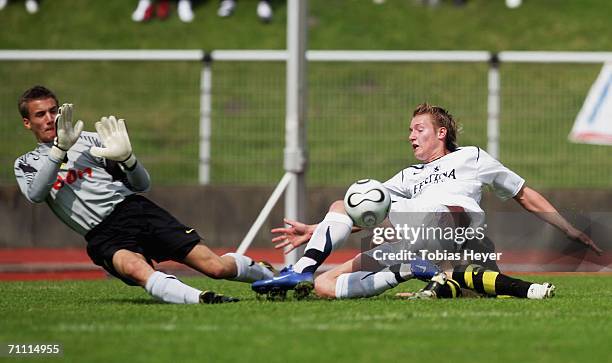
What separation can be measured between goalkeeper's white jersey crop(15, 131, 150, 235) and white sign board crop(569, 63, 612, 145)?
8387 millimetres

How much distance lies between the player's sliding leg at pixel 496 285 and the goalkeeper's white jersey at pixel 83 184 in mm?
2165

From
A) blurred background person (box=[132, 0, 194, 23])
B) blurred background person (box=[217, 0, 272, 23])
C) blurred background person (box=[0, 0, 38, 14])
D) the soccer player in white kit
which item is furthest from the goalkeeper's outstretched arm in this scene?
blurred background person (box=[0, 0, 38, 14])

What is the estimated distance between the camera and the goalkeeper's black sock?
26.3ft

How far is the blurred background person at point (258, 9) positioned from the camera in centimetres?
2653

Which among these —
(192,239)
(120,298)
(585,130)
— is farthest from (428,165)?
(585,130)

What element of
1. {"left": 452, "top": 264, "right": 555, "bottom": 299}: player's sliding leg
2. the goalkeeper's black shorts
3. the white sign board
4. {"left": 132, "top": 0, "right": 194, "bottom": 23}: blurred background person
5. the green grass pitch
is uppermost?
{"left": 132, "top": 0, "right": 194, "bottom": 23}: blurred background person

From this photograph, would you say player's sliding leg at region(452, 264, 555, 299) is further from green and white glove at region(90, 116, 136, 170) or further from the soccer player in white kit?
green and white glove at region(90, 116, 136, 170)

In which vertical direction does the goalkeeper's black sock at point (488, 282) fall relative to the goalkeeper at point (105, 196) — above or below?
below

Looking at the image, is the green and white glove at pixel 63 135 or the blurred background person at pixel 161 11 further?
the blurred background person at pixel 161 11

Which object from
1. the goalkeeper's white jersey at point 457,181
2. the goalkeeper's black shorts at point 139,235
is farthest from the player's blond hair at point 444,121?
the goalkeeper's black shorts at point 139,235

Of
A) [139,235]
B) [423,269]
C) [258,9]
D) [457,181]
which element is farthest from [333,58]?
[258,9]

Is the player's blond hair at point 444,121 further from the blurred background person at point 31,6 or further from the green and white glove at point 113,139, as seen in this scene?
the blurred background person at point 31,6

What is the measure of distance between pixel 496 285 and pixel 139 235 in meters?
2.28

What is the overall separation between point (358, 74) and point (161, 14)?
11099 mm
